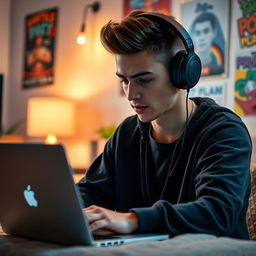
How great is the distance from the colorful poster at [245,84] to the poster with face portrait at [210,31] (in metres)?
0.11

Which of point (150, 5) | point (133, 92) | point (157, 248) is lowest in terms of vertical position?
point (157, 248)

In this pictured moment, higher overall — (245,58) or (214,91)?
(245,58)

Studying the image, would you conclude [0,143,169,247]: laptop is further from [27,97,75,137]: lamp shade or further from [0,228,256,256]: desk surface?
[27,97,75,137]: lamp shade

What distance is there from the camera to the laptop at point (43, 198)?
925 millimetres

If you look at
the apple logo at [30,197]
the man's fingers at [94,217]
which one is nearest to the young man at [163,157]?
the man's fingers at [94,217]

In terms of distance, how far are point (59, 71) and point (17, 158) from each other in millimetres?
3769

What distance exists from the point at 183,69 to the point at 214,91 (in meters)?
2.16

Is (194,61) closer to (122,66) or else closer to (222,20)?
(122,66)

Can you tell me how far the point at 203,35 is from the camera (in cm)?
349

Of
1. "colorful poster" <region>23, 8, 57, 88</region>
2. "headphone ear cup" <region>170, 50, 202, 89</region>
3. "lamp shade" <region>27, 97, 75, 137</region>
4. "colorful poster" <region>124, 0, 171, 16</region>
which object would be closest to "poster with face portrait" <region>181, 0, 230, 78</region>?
"colorful poster" <region>124, 0, 171, 16</region>

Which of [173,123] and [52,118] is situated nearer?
[173,123]

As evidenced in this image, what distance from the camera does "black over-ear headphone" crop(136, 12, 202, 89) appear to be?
1330 millimetres

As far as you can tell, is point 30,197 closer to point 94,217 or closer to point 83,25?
point 94,217

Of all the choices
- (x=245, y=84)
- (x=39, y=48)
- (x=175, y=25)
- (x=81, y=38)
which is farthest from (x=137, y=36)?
(x=39, y=48)
